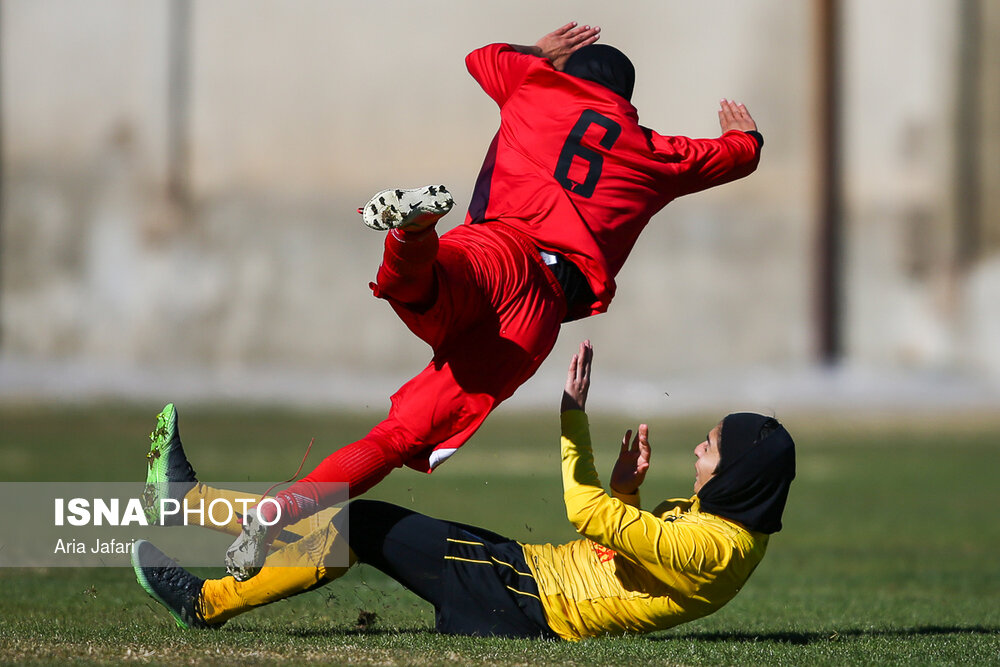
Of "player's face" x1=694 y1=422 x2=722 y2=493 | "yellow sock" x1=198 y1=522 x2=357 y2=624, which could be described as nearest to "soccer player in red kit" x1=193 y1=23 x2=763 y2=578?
"yellow sock" x1=198 y1=522 x2=357 y2=624

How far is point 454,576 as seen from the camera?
4.57 meters

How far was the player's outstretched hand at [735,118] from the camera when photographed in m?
5.42

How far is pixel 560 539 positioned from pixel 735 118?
5.51m

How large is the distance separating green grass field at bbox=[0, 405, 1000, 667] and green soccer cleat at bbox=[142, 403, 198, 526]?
429 mm

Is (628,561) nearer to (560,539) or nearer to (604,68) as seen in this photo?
(604,68)

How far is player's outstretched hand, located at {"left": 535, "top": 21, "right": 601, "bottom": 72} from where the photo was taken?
5.37 meters

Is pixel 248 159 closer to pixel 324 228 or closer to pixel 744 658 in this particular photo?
pixel 324 228

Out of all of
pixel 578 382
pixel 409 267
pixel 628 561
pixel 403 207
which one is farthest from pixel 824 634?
pixel 403 207

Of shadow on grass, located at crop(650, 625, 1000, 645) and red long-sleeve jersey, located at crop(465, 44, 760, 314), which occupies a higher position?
red long-sleeve jersey, located at crop(465, 44, 760, 314)

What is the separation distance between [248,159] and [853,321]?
9409 millimetres

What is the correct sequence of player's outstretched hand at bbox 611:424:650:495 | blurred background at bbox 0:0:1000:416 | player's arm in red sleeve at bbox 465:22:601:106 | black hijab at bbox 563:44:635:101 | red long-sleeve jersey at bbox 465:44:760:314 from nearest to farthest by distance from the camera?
1. player's outstretched hand at bbox 611:424:650:495
2. red long-sleeve jersey at bbox 465:44:760:314
3. black hijab at bbox 563:44:635:101
4. player's arm in red sleeve at bbox 465:22:601:106
5. blurred background at bbox 0:0:1000:416

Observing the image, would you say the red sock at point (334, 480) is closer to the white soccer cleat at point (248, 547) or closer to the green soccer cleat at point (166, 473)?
the white soccer cleat at point (248, 547)

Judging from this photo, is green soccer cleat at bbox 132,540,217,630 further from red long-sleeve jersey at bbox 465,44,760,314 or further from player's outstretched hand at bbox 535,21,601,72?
player's outstretched hand at bbox 535,21,601,72

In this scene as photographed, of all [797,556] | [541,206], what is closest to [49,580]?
[541,206]
